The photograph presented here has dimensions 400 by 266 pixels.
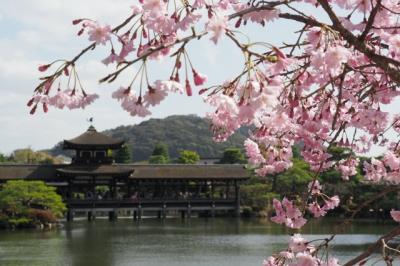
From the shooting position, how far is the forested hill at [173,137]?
307 feet

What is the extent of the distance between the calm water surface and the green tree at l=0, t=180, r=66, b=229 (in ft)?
4.08

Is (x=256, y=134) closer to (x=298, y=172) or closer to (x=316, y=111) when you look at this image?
(x=316, y=111)

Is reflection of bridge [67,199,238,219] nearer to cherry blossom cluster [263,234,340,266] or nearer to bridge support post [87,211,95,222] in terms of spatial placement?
bridge support post [87,211,95,222]

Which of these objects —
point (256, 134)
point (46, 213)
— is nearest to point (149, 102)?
point (256, 134)

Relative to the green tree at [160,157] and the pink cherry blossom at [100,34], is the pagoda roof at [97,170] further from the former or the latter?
the pink cherry blossom at [100,34]

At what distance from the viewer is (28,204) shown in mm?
24812

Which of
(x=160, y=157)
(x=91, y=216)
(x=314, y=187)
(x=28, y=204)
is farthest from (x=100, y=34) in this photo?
(x=160, y=157)

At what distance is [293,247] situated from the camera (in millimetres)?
2736

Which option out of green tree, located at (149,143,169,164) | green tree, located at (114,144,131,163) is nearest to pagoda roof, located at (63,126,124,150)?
green tree, located at (114,144,131,163)

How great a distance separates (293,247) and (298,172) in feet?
98.1

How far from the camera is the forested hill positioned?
307 feet

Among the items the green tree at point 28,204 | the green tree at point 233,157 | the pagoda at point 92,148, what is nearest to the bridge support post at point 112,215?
the pagoda at point 92,148

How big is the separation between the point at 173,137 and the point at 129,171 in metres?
68.6

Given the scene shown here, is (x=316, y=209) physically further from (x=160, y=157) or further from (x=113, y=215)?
(x=160, y=157)
